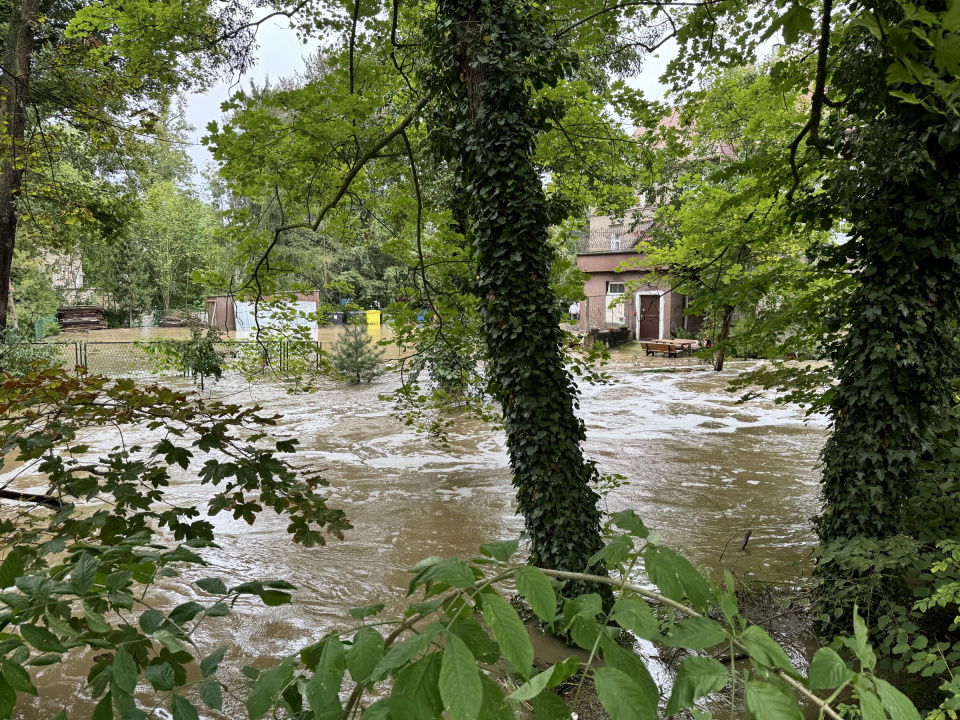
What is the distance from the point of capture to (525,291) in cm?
496

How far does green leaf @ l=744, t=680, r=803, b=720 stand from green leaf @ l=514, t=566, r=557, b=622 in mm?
256

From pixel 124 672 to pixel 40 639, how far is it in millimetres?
171

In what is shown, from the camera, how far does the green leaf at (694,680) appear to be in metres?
0.71

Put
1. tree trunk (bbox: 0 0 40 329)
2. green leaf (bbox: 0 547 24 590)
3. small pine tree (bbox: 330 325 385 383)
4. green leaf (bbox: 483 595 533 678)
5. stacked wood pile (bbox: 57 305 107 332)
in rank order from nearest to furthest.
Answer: green leaf (bbox: 483 595 533 678) < green leaf (bbox: 0 547 24 590) < tree trunk (bbox: 0 0 40 329) < small pine tree (bbox: 330 325 385 383) < stacked wood pile (bbox: 57 305 107 332)

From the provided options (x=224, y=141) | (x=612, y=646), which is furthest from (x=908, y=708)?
(x=224, y=141)

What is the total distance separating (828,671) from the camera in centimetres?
76

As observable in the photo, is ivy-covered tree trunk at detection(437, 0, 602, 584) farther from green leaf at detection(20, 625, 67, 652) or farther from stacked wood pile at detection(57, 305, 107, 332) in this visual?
stacked wood pile at detection(57, 305, 107, 332)

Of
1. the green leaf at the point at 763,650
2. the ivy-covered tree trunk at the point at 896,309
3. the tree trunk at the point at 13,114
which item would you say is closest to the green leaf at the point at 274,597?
the green leaf at the point at 763,650

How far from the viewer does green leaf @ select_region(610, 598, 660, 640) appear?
2.85 ft

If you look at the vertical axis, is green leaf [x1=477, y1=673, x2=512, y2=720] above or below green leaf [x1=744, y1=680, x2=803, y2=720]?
below

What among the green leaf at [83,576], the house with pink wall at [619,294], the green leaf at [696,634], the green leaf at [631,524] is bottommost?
the green leaf at [83,576]

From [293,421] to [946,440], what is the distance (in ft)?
40.8

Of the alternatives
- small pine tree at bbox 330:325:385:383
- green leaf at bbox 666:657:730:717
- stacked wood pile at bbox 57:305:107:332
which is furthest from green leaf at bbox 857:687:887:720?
stacked wood pile at bbox 57:305:107:332

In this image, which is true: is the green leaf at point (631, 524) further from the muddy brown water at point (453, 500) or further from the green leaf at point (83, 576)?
the muddy brown water at point (453, 500)
